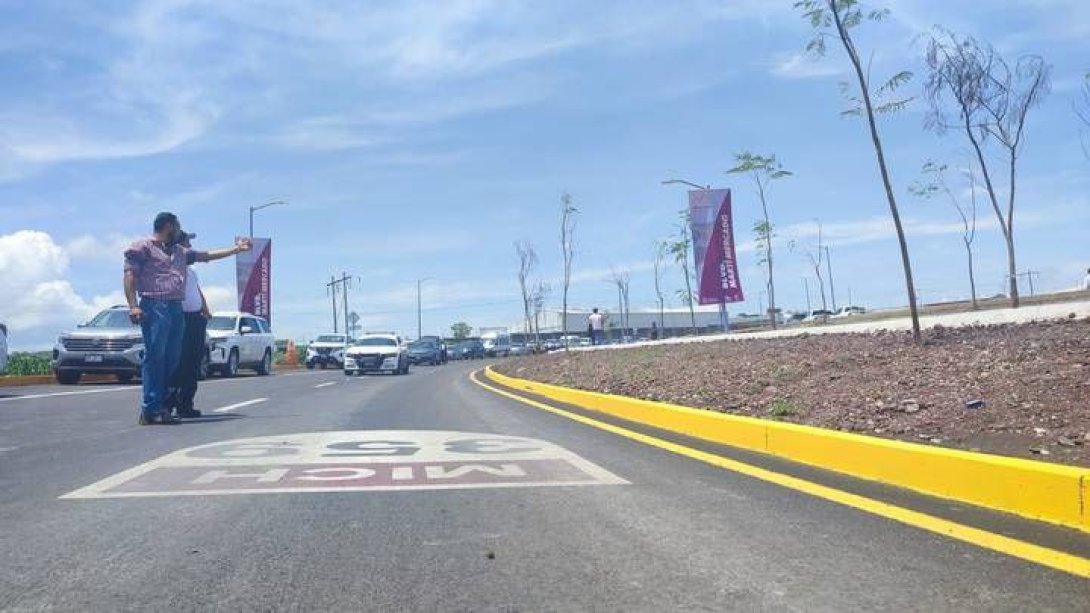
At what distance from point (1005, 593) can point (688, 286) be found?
167 feet

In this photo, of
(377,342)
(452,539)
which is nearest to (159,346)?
(452,539)

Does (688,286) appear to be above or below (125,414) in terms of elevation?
above

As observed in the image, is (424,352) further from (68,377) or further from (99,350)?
(99,350)

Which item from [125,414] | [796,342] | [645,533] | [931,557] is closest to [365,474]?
[645,533]

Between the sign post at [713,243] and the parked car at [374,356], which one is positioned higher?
the sign post at [713,243]

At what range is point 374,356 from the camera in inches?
1172

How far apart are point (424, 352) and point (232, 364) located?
86.0ft

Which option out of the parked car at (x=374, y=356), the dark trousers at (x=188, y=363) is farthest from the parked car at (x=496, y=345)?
the dark trousers at (x=188, y=363)

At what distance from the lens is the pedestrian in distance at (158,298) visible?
8.21 metres

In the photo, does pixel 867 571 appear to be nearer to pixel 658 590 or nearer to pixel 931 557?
pixel 931 557

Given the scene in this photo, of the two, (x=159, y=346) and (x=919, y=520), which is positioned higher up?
(x=159, y=346)

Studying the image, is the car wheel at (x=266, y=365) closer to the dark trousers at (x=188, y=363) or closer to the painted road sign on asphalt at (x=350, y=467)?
the dark trousers at (x=188, y=363)

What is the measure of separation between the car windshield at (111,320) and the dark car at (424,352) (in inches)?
1178

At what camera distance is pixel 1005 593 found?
320cm
